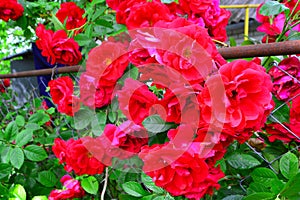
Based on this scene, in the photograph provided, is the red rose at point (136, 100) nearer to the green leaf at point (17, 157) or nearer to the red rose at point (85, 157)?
the red rose at point (85, 157)

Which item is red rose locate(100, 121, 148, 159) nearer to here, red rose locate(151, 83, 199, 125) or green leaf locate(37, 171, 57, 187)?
red rose locate(151, 83, 199, 125)

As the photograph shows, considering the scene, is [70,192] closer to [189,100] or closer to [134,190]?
[134,190]

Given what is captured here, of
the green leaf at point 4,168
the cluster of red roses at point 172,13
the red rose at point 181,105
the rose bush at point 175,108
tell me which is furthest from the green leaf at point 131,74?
the green leaf at point 4,168

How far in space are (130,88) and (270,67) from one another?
40 centimetres

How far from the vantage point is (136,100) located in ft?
2.35

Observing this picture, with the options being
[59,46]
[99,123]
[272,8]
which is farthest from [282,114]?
[59,46]

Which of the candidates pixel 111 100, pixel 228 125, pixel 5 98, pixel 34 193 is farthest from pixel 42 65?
pixel 228 125

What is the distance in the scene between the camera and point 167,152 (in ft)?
2.01

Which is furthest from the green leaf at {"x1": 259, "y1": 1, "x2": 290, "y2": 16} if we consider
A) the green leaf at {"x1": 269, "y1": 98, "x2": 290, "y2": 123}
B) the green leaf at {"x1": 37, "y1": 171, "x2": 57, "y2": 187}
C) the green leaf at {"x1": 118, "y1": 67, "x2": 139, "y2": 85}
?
the green leaf at {"x1": 37, "y1": 171, "x2": 57, "y2": 187}

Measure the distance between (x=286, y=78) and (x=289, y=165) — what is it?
207 mm

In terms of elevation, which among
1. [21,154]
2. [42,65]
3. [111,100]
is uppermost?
[111,100]

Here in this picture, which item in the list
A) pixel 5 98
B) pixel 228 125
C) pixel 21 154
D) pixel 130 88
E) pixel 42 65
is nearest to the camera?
pixel 228 125

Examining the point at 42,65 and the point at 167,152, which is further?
the point at 42,65

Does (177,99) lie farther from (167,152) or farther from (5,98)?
(5,98)
